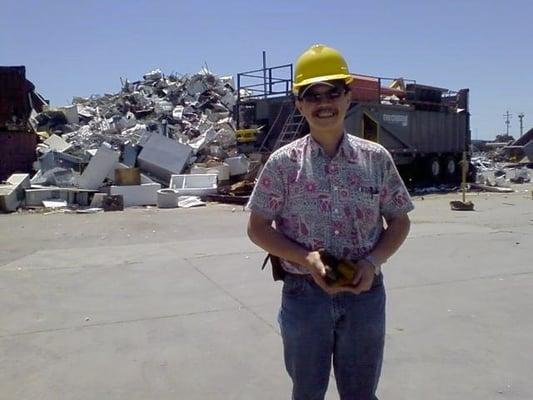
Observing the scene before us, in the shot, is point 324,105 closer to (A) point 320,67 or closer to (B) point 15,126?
(A) point 320,67

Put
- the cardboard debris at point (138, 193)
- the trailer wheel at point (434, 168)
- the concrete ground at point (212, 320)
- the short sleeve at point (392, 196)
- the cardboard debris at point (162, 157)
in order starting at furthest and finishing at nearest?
the trailer wheel at point (434, 168)
the cardboard debris at point (162, 157)
the cardboard debris at point (138, 193)
the concrete ground at point (212, 320)
the short sleeve at point (392, 196)

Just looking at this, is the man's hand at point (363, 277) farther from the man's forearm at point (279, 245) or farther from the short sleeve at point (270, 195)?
the short sleeve at point (270, 195)

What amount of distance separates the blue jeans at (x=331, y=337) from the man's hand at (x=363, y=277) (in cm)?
11

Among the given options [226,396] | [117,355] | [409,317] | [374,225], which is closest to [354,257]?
[374,225]

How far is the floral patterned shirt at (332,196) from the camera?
221 cm

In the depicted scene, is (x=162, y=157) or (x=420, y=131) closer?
(x=162, y=157)

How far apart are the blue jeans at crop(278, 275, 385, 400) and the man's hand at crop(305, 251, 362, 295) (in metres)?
0.10

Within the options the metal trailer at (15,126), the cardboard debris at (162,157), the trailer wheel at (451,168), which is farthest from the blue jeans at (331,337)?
the trailer wheel at (451,168)

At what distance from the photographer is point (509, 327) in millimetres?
4777

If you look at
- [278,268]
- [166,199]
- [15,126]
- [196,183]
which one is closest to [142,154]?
[196,183]

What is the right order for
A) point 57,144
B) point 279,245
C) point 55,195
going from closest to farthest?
point 279,245, point 55,195, point 57,144

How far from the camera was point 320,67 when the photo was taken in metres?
Answer: 2.25

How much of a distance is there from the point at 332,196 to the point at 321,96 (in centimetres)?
38

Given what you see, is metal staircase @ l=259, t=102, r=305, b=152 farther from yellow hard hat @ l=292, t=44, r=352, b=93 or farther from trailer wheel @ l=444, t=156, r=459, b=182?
yellow hard hat @ l=292, t=44, r=352, b=93
